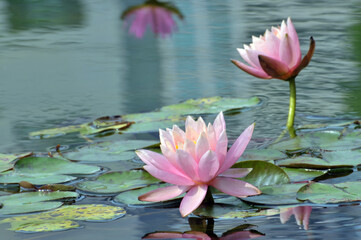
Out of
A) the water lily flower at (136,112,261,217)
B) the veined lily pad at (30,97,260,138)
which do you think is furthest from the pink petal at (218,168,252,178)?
the veined lily pad at (30,97,260,138)

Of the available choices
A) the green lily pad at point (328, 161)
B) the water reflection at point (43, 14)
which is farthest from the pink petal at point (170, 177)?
the water reflection at point (43, 14)

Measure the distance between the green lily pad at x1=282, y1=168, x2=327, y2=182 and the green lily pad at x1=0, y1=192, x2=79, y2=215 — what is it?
0.45 meters

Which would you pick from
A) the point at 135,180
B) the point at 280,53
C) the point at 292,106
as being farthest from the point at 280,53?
the point at 135,180

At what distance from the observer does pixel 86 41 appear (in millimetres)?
3324

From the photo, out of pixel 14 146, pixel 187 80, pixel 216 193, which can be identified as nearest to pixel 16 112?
pixel 14 146

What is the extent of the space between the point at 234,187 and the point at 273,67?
0.57 meters

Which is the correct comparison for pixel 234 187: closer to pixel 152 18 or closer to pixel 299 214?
pixel 299 214

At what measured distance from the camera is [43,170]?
1504 millimetres

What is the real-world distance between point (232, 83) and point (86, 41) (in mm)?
1162

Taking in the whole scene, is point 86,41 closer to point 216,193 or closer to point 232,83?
point 232,83

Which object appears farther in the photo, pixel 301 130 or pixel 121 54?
pixel 121 54

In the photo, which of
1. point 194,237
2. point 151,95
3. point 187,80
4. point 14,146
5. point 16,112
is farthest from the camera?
point 187,80

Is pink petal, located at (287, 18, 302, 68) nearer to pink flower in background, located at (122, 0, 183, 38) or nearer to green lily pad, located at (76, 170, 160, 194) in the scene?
green lily pad, located at (76, 170, 160, 194)

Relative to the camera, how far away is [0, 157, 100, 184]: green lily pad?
1.45 meters
